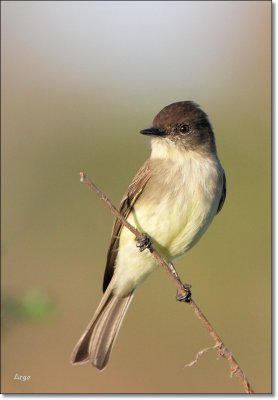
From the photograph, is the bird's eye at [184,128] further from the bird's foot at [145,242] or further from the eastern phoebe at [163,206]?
the bird's foot at [145,242]

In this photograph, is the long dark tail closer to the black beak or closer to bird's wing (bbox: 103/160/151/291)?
bird's wing (bbox: 103/160/151/291)

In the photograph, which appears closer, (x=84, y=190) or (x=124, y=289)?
(x=124, y=289)

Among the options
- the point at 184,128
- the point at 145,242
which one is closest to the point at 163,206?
the point at 145,242

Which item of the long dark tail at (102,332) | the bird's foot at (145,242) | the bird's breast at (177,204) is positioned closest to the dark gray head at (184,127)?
the bird's breast at (177,204)

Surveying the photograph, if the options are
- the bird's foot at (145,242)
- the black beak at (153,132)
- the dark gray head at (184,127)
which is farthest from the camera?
the dark gray head at (184,127)

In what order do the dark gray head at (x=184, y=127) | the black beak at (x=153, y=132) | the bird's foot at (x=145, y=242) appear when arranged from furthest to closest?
the dark gray head at (x=184, y=127) → the black beak at (x=153, y=132) → the bird's foot at (x=145, y=242)

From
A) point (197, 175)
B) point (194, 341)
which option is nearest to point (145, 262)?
point (197, 175)

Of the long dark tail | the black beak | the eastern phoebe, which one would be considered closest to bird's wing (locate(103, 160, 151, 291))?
the eastern phoebe

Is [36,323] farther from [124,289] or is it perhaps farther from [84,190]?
[84,190]
